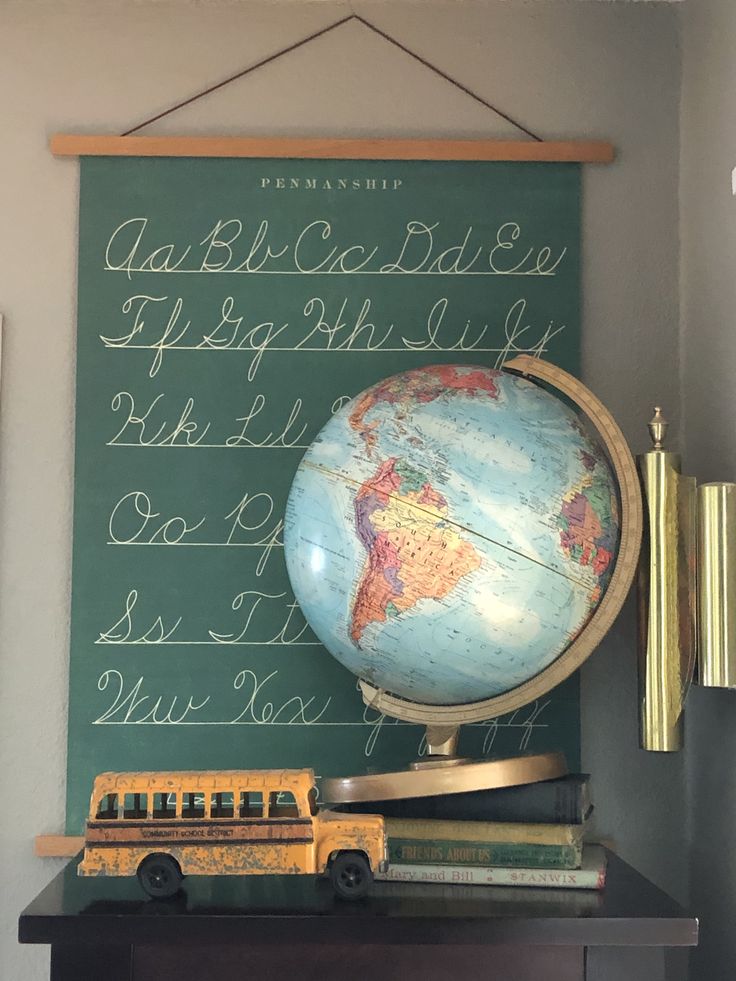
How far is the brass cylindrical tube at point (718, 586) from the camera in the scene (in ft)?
5.80

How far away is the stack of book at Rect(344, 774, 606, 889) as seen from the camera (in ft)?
5.51

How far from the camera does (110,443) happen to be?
2242mm

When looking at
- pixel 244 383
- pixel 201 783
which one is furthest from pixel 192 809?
pixel 244 383

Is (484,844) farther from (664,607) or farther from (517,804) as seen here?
(664,607)

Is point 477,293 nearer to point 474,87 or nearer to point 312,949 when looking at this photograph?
point 474,87

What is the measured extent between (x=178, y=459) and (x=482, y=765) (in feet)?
2.95

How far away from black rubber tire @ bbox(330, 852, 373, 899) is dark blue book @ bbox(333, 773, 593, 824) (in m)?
0.16

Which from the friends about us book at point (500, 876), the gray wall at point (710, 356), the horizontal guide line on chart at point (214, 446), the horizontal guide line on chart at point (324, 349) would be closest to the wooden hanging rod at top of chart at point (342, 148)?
the gray wall at point (710, 356)

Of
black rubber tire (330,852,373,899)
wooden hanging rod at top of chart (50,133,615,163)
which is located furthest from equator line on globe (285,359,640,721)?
wooden hanging rod at top of chart (50,133,615,163)

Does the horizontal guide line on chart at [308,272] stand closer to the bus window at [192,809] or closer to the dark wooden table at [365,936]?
the bus window at [192,809]

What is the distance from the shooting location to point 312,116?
7.54 feet

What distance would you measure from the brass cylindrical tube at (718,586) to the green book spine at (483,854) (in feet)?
1.15

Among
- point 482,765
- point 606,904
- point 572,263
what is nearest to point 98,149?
point 572,263

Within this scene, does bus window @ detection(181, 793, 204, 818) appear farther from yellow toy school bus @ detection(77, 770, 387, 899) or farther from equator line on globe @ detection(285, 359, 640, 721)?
equator line on globe @ detection(285, 359, 640, 721)
